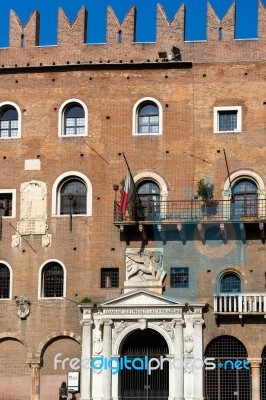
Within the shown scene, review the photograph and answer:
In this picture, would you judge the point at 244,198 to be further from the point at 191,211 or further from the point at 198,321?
the point at 198,321

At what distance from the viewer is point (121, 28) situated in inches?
1512

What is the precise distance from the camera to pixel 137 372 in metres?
36.2

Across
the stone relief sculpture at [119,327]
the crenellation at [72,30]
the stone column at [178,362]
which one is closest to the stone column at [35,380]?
the stone relief sculpture at [119,327]

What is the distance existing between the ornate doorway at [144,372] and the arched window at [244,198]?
5.01m

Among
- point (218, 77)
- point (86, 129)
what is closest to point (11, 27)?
point (86, 129)

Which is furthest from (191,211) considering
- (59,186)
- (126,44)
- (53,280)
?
(126,44)

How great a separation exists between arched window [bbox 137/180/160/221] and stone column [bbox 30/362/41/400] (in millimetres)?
6154

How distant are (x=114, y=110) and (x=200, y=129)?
10.3 feet

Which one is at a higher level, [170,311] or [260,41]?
[260,41]

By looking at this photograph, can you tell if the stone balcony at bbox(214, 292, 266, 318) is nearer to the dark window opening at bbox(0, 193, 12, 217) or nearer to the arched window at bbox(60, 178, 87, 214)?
the arched window at bbox(60, 178, 87, 214)

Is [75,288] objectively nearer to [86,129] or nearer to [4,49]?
[86,129]

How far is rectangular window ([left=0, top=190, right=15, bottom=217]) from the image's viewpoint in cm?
3794

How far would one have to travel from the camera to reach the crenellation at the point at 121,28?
3838 cm

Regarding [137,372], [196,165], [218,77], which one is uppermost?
[218,77]
